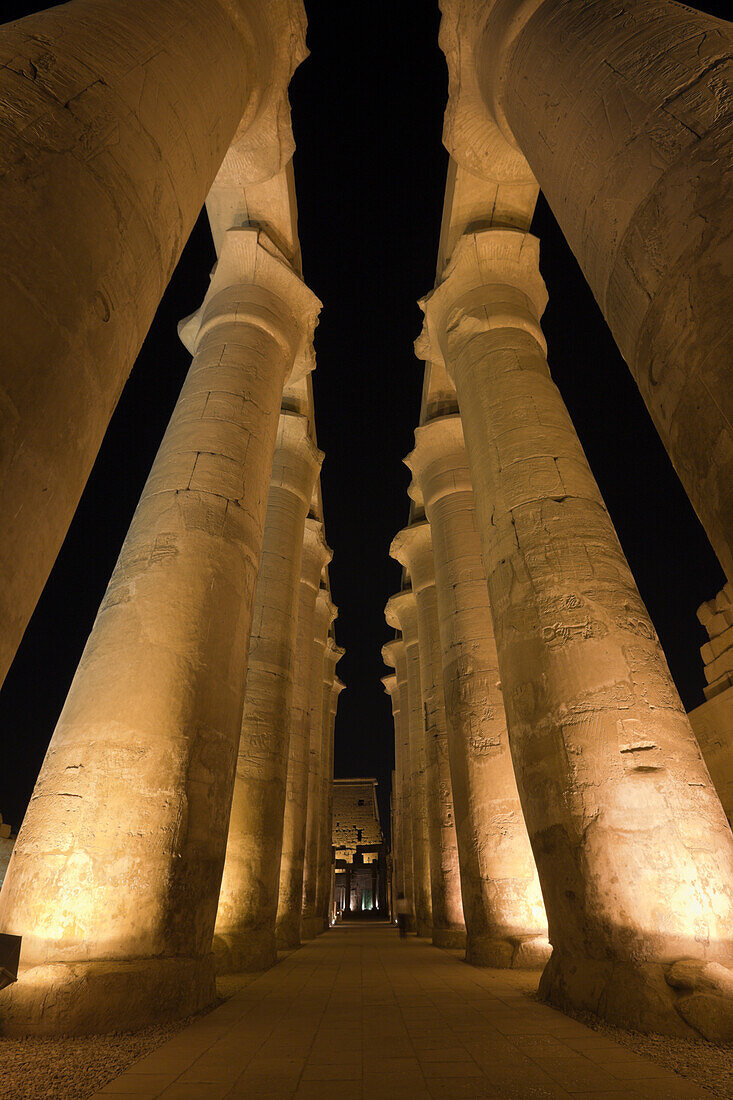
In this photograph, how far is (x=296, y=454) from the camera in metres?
11.4

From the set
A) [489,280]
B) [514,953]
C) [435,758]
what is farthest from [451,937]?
[489,280]

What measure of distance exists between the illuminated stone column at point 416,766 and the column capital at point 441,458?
4.82 meters

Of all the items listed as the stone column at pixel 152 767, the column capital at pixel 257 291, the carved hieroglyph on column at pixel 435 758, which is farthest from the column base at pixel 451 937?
the column capital at pixel 257 291

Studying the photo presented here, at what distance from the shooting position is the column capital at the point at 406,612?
16.7 m

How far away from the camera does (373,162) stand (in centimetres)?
2161

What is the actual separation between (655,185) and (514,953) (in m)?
7.26

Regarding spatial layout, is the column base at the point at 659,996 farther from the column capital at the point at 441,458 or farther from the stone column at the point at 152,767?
the column capital at the point at 441,458

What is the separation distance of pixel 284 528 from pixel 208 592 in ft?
16.8

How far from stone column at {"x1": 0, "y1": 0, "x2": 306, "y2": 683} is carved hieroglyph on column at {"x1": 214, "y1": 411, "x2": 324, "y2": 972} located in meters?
6.00

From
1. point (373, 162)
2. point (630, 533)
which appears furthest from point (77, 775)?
point (630, 533)

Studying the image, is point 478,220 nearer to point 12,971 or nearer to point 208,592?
point 208,592

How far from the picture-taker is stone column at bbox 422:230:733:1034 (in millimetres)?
3809

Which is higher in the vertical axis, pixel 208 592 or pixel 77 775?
pixel 208 592

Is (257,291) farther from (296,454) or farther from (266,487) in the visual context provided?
(296,454)
